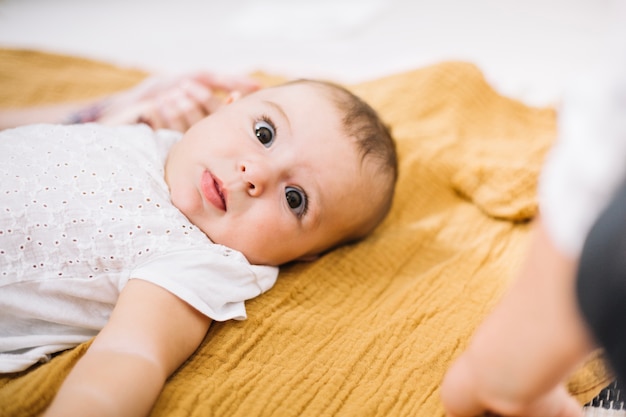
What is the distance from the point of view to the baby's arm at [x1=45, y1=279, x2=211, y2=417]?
2.09ft

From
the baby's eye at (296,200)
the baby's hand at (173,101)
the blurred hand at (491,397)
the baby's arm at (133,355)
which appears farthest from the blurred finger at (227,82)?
the blurred hand at (491,397)

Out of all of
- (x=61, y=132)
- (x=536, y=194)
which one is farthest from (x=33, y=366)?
(x=536, y=194)

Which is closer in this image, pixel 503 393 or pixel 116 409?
pixel 503 393

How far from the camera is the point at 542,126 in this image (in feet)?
4.94

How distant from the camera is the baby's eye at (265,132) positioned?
0.93m

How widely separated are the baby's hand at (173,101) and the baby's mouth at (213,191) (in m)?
0.29

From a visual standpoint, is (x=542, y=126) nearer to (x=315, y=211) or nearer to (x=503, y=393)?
(x=315, y=211)

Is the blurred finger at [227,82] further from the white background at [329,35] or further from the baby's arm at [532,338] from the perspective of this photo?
the baby's arm at [532,338]

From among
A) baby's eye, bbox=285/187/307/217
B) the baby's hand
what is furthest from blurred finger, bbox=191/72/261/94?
baby's eye, bbox=285/187/307/217

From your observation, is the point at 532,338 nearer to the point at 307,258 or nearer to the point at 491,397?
the point at 491,397

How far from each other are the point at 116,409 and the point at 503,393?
0.40 meters

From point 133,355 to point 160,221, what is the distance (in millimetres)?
210

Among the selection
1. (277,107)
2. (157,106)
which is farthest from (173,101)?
(277,107)

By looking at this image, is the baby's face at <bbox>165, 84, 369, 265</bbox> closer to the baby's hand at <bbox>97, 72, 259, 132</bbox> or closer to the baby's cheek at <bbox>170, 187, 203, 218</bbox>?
the baby's cheek at <bbox>170, 187, 203, 218</bbox>
